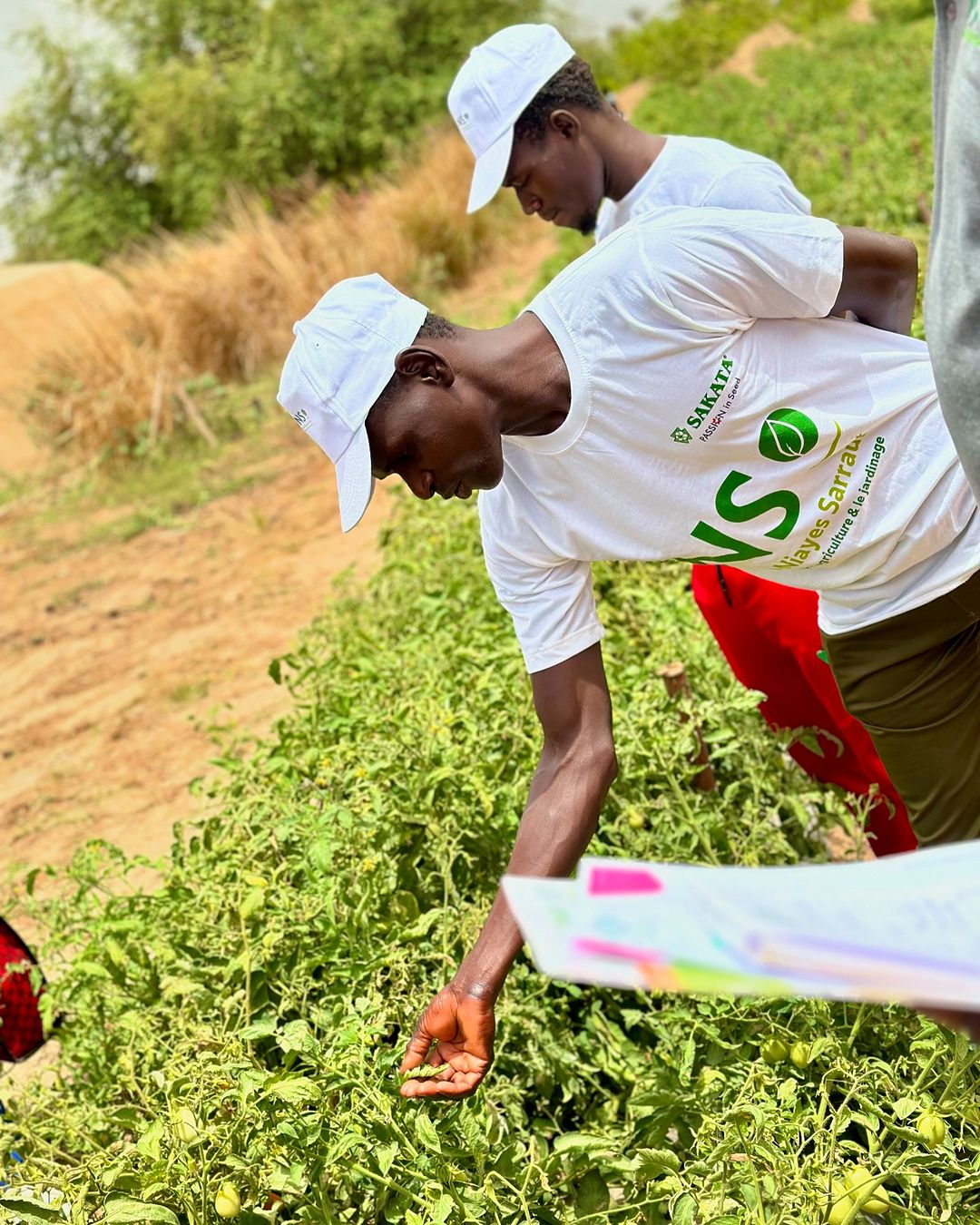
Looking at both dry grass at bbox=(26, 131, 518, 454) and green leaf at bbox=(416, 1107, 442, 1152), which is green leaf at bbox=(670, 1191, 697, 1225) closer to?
green leaf at bbox=(416, 1107, 442, 1152)

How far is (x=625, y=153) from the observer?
2877 millimetres

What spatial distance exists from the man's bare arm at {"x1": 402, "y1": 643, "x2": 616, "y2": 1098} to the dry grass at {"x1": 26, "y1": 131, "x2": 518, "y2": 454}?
9197 millimetres

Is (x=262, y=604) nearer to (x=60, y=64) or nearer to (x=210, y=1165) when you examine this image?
(x=210, y=1165)

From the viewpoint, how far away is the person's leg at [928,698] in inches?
79.4

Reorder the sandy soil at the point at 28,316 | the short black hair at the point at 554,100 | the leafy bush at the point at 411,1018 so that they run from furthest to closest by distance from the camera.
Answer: the sandy soil at the point at 28,316 → the short black hair at the point at 554,100 → the leafy bush at the point at 411,1018

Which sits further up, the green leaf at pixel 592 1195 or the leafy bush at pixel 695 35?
the green leaf at pixel 592 1195

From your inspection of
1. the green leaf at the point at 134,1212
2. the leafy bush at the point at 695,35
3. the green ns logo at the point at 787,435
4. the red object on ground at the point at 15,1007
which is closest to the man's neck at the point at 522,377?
the green ns logo at the point at 787,435

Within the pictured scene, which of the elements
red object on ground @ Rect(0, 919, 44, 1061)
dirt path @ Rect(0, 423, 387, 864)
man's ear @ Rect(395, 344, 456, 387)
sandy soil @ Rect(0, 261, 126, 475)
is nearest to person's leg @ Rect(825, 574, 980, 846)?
man's ear @ Rect(395, 344, 456, 387)

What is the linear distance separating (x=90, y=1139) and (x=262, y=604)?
15.2ft

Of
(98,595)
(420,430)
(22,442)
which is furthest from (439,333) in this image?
(22,442)

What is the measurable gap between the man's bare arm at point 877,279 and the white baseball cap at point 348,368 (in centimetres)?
65

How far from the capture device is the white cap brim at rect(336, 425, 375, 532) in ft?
5.96

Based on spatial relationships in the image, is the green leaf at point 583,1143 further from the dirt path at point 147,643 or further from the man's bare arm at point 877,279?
the dirt path at point 147,643

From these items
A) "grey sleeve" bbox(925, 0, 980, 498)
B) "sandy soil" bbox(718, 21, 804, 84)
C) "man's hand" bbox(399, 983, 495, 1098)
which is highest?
"grey sleeve" bbox(925, 0, 980, 498)
